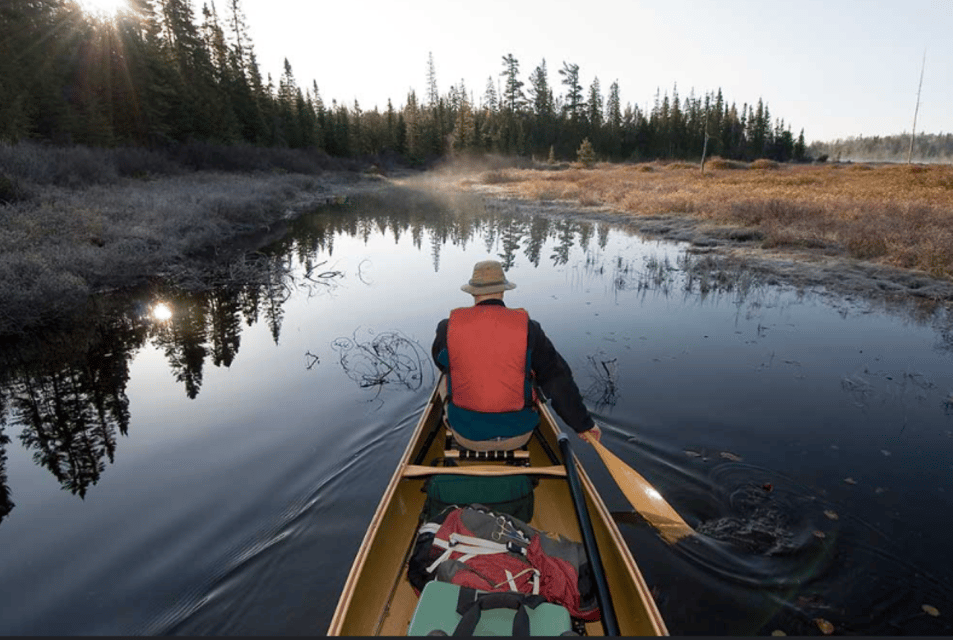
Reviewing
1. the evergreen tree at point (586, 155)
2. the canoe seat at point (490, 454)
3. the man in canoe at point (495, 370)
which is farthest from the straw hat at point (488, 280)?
the evergreen tree at point (586, 155)

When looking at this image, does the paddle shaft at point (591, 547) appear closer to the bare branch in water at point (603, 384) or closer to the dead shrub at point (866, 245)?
the bare branch in water at point (603, 384)

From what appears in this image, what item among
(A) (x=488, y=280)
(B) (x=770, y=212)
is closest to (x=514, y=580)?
(A) (x=488, y=280)

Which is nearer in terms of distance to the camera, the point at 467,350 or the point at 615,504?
the point at 467,350

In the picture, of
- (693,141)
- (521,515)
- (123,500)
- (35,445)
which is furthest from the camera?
(693,141)

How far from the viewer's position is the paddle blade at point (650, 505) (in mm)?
4398

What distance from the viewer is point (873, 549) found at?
13.8ft

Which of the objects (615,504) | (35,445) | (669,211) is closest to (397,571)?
(615,504)

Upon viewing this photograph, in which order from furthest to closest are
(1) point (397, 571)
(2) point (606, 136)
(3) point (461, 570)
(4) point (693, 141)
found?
1. (4) point (693, 141)
2. (2) point (606, 136)
3. (1) point (397, 571)
4. (3) point (461, 570)

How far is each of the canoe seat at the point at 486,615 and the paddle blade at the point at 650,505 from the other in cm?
215

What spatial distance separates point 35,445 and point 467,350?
236 inches

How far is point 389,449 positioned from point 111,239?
41.3ft

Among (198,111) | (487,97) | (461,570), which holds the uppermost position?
(487,97)

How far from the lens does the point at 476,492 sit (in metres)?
3.45

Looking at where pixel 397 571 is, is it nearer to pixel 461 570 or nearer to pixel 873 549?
pixel 461 570
